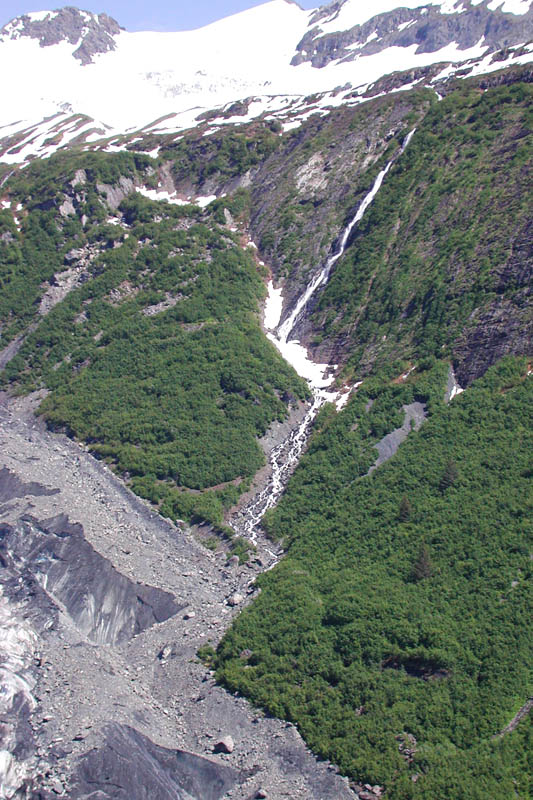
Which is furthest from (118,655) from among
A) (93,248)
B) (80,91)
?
(80,91)

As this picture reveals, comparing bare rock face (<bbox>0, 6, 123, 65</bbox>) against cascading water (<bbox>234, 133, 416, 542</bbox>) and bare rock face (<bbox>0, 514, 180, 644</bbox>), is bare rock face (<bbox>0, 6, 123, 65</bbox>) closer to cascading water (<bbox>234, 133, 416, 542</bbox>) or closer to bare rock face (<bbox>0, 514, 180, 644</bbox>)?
cascading water (<bbox>234, 133, 416, 542</bbox>)

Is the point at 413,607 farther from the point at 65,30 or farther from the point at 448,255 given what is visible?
the point at 65,30

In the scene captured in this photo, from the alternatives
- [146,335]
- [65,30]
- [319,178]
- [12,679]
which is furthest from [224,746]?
[65,30]

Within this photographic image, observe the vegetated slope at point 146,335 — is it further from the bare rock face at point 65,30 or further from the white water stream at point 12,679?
the bare rock face at point 65,30

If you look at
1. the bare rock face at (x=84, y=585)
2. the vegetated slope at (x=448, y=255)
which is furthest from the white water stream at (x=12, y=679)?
the vegetated slope at (x=448, y=255)

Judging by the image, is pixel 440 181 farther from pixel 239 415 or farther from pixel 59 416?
pixel 59 416

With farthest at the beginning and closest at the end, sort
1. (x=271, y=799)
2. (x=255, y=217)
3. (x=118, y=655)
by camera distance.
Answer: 1. (x=255, y=217)
2. (x=118, y=655)
3. (x=271, y=799)
